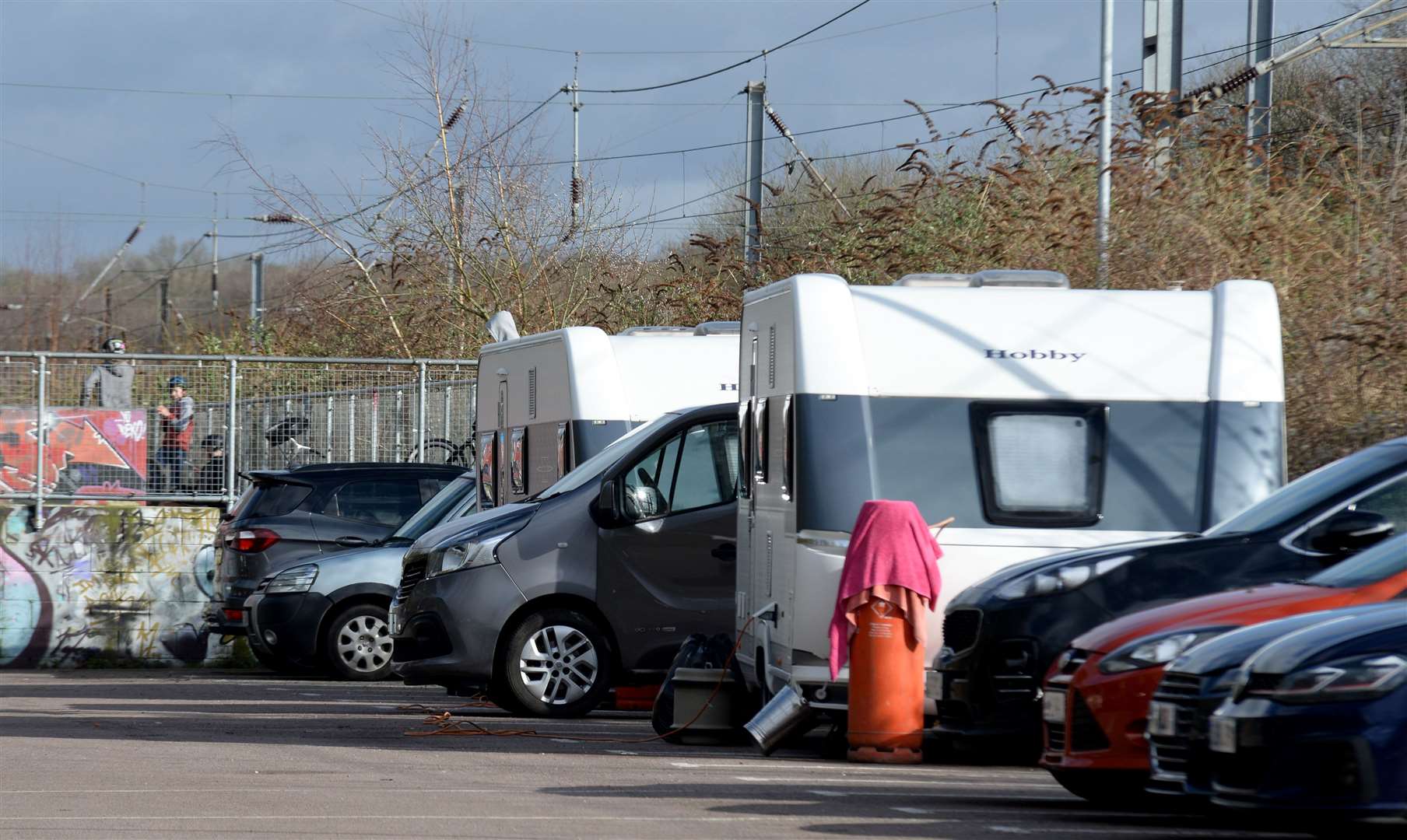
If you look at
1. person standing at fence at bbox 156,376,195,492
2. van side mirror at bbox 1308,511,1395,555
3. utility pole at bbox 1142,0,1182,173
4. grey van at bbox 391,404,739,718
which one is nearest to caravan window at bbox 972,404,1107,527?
van side mirror at bbox 1308,511,1395,555

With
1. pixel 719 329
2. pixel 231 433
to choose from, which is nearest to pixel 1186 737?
pixel 719 329

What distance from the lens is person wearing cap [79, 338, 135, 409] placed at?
21.0 meters

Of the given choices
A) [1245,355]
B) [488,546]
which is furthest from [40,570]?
[1245,355]

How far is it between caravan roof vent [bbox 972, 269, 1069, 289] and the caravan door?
7.95 feet

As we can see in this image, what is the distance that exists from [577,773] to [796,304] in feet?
9.15

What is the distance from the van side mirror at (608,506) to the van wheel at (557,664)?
68 cm

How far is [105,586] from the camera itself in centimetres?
2064

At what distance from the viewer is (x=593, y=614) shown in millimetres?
12859

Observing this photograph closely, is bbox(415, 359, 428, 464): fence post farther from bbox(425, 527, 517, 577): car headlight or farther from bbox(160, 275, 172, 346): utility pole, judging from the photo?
bbox(160, 275, 172, 346): utility pole

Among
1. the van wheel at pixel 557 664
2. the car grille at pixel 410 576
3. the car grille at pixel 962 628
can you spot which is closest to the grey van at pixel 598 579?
the van wheel at pixel 557 664

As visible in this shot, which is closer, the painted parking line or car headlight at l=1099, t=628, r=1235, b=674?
car headlight at l=1099, t=628, r=1235, b=674

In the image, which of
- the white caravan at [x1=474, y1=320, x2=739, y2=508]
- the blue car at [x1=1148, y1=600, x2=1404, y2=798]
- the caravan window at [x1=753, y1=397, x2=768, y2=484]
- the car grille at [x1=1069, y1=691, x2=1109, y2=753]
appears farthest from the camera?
the white caravan at [x1=474, y1=320, x2=739, y2=508]

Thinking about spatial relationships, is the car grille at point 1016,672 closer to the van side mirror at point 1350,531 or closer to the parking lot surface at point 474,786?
the parking lot surface at point 474,786

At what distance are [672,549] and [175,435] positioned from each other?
10212 millimetres
